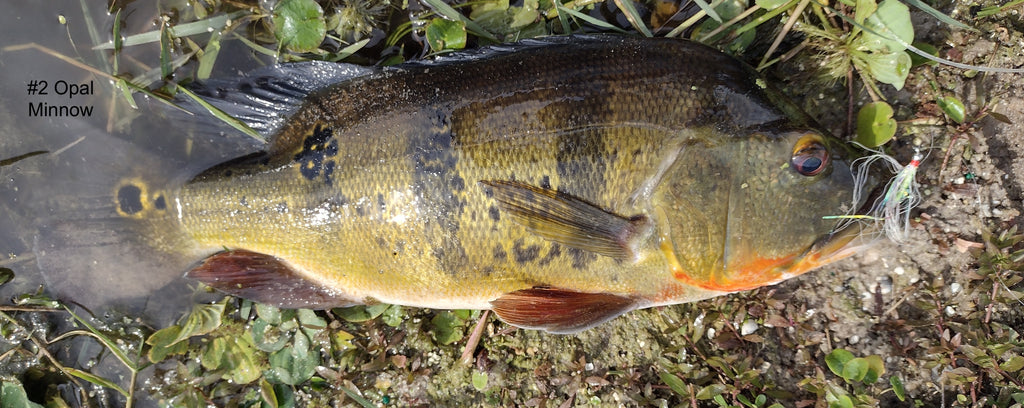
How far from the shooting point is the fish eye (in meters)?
2.08

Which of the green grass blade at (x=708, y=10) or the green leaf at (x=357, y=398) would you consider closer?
the green grass blade at (x=708, y=10)

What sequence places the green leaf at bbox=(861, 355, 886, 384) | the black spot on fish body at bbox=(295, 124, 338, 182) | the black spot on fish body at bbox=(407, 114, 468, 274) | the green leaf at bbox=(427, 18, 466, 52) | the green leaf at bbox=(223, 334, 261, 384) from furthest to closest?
the green leaf at bbox=(223, 334, 261, 384) < the green leaf at bbox=(427, 18, 466, 52) < the green leaf at bbox=(861, 355, 886, 384) < the black spot on fish body at bbox=(295, 124, 338, 182) < the black spot on fish body at bbox=(407, 114, 468, 274)

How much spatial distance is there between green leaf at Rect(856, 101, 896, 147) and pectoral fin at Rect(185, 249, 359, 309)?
2663 millimetres

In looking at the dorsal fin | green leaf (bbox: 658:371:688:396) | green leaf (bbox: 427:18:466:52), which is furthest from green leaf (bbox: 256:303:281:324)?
green leaf (bbox: 658:371:688:396)

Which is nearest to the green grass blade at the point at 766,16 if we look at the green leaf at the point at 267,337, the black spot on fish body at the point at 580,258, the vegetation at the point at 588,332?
the vegetation at the point at 588,332

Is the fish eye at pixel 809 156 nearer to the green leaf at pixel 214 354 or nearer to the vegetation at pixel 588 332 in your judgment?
the vegetation at pixel 588 332

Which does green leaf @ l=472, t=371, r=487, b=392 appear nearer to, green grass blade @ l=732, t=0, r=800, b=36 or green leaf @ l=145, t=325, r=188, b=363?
green leaf @ l=145, t=325, r=188, b=363

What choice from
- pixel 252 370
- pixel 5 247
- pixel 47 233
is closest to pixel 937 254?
pixel 252 370

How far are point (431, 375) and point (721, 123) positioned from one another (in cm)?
200

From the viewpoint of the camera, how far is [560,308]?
2395mm

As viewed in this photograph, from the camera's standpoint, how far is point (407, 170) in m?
2.33

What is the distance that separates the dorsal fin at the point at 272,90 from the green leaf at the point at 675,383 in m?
2.14

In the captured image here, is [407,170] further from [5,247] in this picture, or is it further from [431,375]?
[5,247]

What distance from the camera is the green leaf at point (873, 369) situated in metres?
2.57
